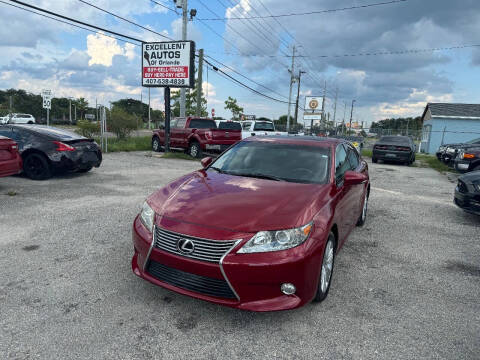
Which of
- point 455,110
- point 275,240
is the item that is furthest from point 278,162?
point 455,110

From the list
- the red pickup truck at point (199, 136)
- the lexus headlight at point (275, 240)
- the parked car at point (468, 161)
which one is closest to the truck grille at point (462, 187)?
the lexus headlight at point (275, 240)

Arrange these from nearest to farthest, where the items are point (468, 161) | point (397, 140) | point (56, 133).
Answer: point (56, 133) < point (468, 161) < point (397, 140)

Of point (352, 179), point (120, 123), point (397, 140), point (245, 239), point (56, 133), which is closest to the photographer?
point (245, 239)

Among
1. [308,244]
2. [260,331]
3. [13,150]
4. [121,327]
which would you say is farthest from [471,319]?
[13,150]

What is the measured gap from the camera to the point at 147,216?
3.13 metres

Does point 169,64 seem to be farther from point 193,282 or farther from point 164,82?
point 193,282

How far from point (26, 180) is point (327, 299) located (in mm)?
7857

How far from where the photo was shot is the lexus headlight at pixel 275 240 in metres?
2.57

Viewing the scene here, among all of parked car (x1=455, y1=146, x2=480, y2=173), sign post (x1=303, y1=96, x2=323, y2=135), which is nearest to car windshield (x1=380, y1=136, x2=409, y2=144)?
parked car (x1=455, y1=146, x2=480, y2=173)

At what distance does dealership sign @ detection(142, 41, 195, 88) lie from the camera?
1473 centimetres

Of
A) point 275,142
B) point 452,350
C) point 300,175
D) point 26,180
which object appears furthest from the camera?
point 26,180

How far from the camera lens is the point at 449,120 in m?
29.0

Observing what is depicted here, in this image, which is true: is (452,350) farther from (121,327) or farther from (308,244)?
(121,327)

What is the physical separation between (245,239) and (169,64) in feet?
46.2
